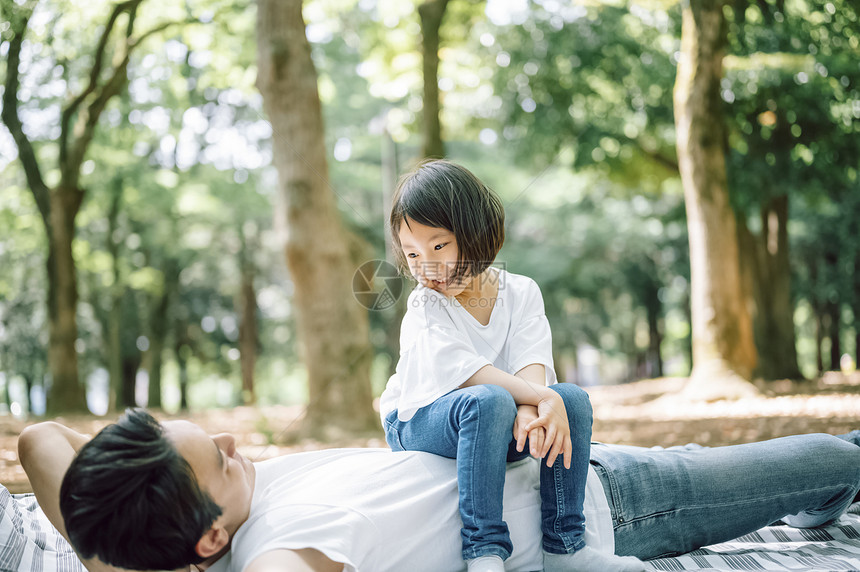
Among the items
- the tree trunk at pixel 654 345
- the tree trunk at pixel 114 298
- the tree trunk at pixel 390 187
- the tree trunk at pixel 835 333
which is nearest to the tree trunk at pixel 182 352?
the tree trunk at pixel 114 298

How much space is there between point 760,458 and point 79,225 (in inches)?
530

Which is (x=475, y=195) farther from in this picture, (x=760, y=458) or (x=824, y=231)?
(x=824, y=231)

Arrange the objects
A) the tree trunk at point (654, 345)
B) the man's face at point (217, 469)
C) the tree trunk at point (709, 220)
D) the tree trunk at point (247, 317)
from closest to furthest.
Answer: the man's face at point (217, 469) → the tree trunk at point (709, 220) → the tree trunk at point (247, 317) → the tree trunk at point (654, 345)

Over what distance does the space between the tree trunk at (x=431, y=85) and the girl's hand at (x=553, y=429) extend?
6.01 metres

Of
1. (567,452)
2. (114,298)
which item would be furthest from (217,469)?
(114,298)

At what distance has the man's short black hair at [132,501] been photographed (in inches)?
48.2

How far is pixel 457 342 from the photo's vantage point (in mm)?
1619

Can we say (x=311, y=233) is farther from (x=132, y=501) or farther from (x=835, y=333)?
(x=835, y=333)

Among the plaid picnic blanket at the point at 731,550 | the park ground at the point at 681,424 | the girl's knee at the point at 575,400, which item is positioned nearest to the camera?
the girl's knee at the point at 575,400

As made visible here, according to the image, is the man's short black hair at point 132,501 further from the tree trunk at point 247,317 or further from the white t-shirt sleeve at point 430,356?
the tree trunk at point 247,317

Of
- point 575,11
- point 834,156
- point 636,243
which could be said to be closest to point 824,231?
point 636,243

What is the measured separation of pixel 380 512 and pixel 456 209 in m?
0.76

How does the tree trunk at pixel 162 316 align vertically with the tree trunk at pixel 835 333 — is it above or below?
above

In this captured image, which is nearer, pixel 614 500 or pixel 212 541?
pixel 212 541
